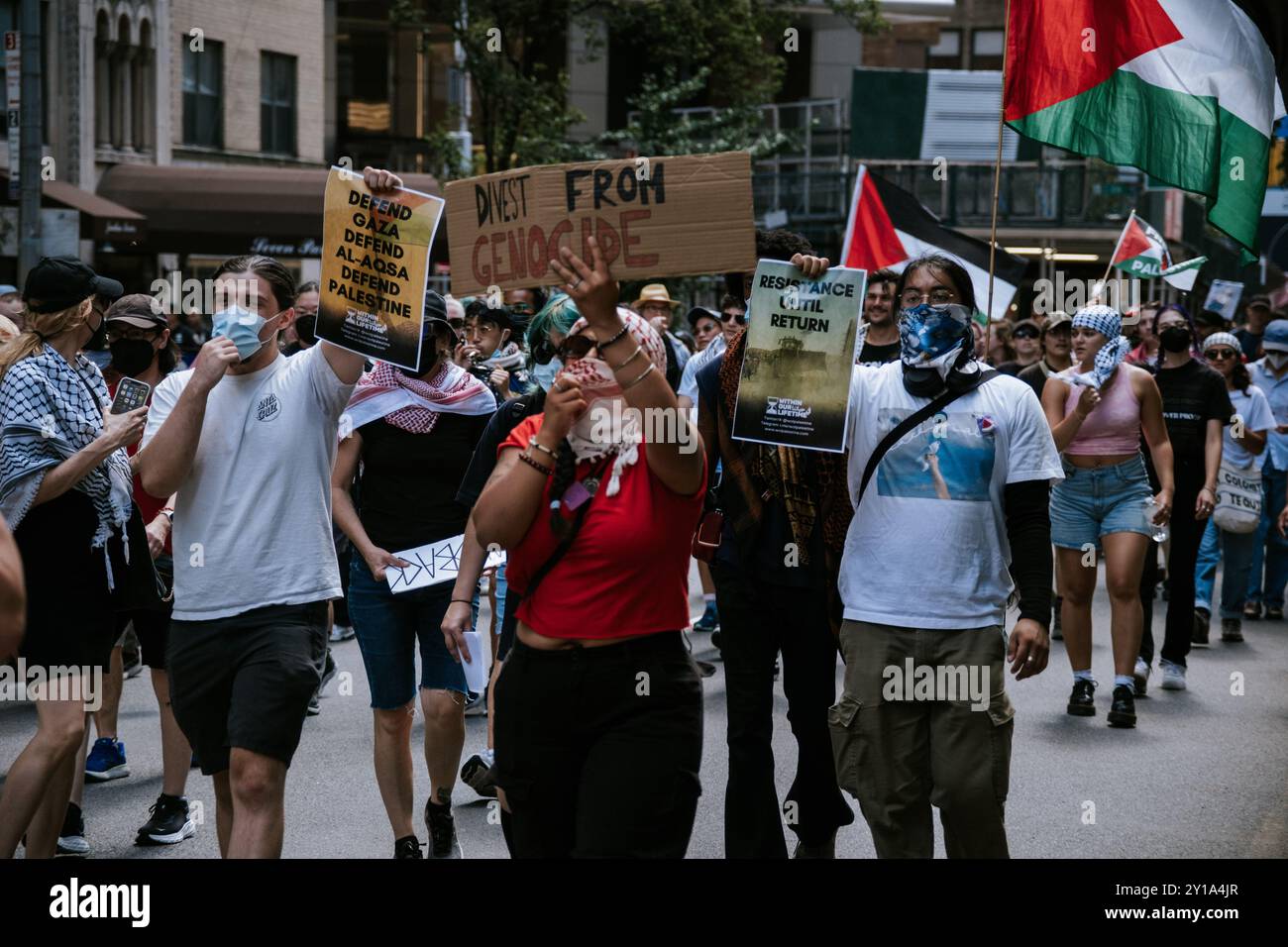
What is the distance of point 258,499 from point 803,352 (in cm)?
160

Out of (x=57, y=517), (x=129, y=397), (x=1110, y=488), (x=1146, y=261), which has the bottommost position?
(x=1110, y=488)

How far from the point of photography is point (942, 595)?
182 inches

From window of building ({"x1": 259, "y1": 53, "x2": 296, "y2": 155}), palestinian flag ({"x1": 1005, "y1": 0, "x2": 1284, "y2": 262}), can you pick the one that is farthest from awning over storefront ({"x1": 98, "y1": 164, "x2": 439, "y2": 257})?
palestinian flag ({"x1": 1005, "y1": 0, "x2": 1284, "y2": 262})

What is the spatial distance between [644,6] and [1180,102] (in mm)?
26318

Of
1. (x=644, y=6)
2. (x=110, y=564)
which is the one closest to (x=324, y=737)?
(x=110, y=564)

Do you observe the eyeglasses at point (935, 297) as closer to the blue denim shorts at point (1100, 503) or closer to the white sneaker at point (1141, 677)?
the blue denim shorts at point (1100, 503)

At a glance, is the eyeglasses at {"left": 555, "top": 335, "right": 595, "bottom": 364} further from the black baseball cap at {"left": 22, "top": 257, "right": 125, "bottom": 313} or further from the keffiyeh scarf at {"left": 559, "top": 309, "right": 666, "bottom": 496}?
the black baseball cap at {"left": 22, "top": 257, "right": 125, "bottom": 313}

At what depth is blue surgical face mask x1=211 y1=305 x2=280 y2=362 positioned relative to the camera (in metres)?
4.85

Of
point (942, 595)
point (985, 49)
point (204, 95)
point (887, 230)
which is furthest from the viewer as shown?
point (985, 49)

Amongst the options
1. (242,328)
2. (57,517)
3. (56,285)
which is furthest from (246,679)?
(56,285)

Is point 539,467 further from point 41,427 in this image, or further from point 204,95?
point 204,95

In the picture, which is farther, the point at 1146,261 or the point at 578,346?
the point at 1146,261

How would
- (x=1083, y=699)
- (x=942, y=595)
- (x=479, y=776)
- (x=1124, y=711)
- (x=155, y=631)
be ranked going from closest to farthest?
(x=942, y=595) → (x=155, y=631) → (x=479, y=776) → (x=1124, y=711) → (x=1083, y=699)
